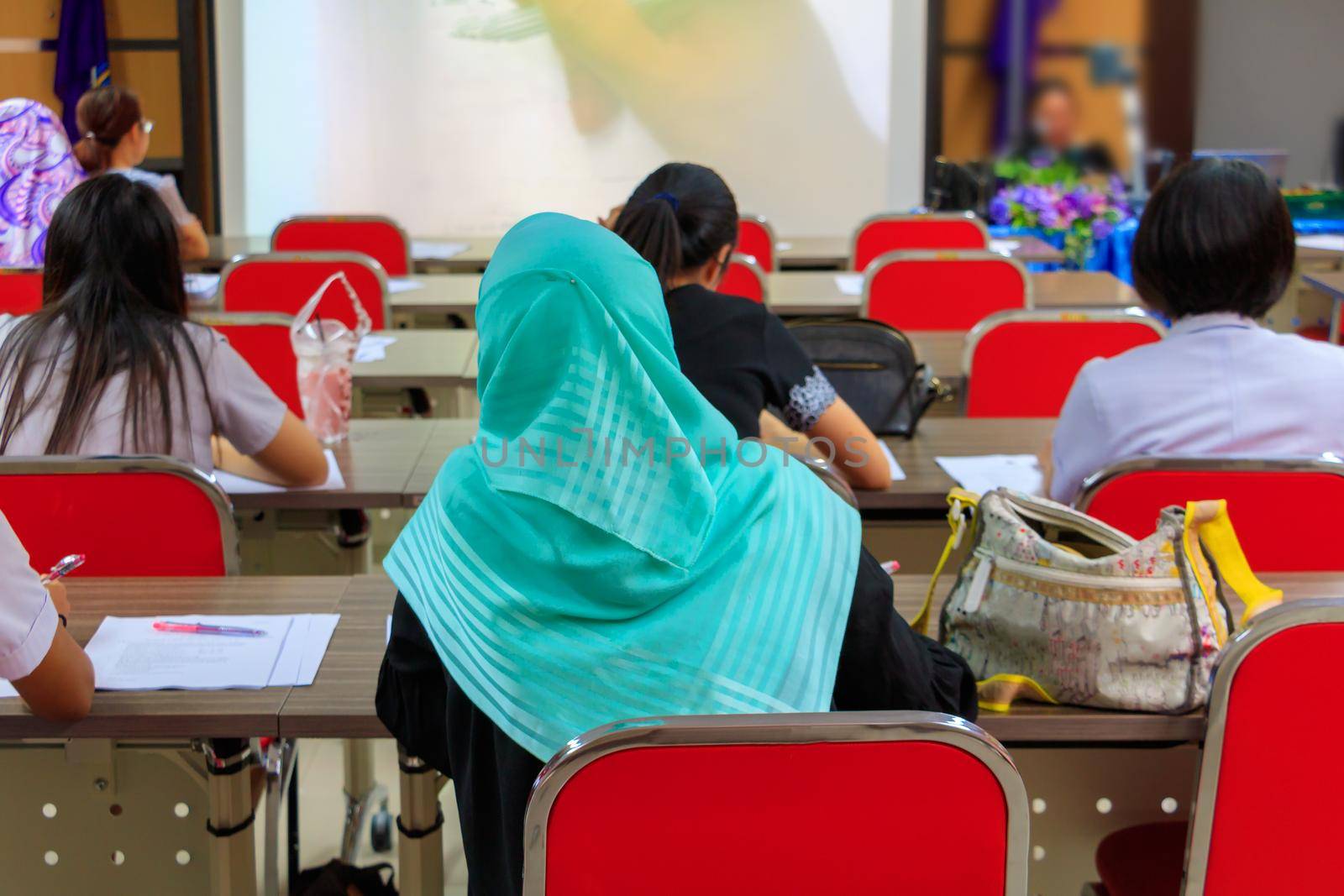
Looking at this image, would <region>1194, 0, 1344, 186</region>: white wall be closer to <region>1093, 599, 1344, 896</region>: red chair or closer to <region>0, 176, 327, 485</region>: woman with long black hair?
<region>0, 176, 327, 485</region>: woman with long black hair

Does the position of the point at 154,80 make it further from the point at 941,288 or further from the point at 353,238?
the point at 941,288

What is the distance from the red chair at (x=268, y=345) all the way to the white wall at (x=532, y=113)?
12.7 ft

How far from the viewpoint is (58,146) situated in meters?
4.29

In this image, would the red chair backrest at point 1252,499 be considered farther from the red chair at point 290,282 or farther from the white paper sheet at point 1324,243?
the white paper sheet at point 1324,243

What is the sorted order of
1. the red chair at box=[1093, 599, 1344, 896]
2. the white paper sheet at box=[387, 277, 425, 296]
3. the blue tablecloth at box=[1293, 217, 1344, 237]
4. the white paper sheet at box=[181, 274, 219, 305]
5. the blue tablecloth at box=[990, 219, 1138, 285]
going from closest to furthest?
the red chair at box=[1093, 599, 1344, 896], the white paper sheet at box=[181, 274, 219, 305], the white paper sheet at box=[387, 277, 425, 296], the blue tablecloth at box=[990, 219, 1138, 285], the blue tablecloth at box=[1293, 217, 1344, 237]

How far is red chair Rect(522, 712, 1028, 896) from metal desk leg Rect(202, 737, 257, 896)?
0.68 m

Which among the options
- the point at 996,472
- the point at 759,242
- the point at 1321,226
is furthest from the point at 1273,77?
the point at 996,472

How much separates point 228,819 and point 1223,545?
46.8 inches

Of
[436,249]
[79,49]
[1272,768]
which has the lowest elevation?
[1272,768]

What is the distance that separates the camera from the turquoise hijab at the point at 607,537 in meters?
1.17

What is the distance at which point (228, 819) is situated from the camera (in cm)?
176

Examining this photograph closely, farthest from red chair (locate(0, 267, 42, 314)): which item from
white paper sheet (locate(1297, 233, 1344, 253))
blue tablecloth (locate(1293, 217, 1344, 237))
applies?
blue tablecloth (locate(1293, 217, 1344, 237))

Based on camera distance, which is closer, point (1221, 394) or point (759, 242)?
point (1221, 394)

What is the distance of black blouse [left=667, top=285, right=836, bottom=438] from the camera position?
7.58 ft
